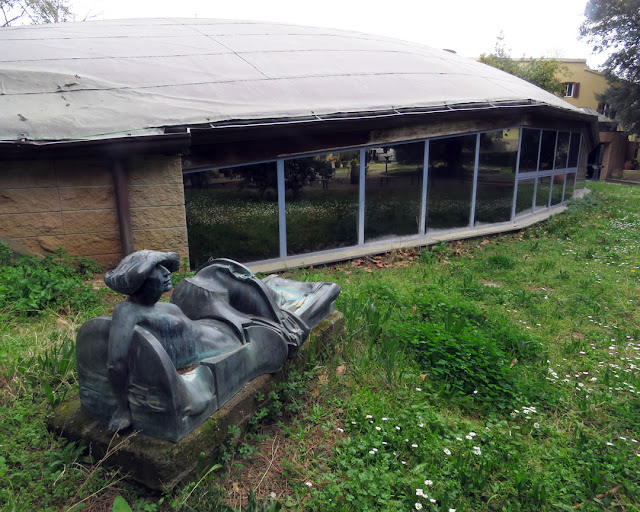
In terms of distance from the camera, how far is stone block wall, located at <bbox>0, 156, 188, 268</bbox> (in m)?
5.39

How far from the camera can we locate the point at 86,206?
5641 millimetres

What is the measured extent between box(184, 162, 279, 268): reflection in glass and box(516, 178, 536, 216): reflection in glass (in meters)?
6.11

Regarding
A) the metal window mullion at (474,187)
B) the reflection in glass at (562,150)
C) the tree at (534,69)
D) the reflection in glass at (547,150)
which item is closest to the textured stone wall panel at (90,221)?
the metal window mullion at (474,187)

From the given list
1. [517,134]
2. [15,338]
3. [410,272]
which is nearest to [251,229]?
[410,272]

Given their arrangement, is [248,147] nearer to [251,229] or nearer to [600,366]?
[251,229]

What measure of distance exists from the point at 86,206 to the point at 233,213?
1.97 meters

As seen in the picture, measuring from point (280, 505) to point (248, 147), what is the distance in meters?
5.15

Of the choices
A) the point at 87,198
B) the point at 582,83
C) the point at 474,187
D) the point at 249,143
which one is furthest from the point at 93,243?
the point at 582,83

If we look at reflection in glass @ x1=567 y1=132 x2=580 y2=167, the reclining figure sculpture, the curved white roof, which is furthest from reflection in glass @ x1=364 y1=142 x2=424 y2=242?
reflection in glass @ x1=567 y1=132 x2=580 y2=167

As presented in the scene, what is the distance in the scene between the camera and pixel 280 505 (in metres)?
2.26

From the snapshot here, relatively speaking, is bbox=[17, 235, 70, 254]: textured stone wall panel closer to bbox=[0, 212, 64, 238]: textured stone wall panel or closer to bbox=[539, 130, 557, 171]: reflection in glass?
bbox=[0, 212, 64, 238]: textured stone wall panel

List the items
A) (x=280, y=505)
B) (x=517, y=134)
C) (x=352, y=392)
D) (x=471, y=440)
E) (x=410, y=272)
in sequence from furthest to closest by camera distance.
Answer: (x=517, y=134) < (x=410, y=272) < (x=352, y=392) < (x=471, y=440) < (x=280, y=505)

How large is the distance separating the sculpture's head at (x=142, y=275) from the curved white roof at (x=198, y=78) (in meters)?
3.72

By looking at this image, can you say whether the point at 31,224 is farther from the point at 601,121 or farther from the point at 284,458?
the point at 601,121
